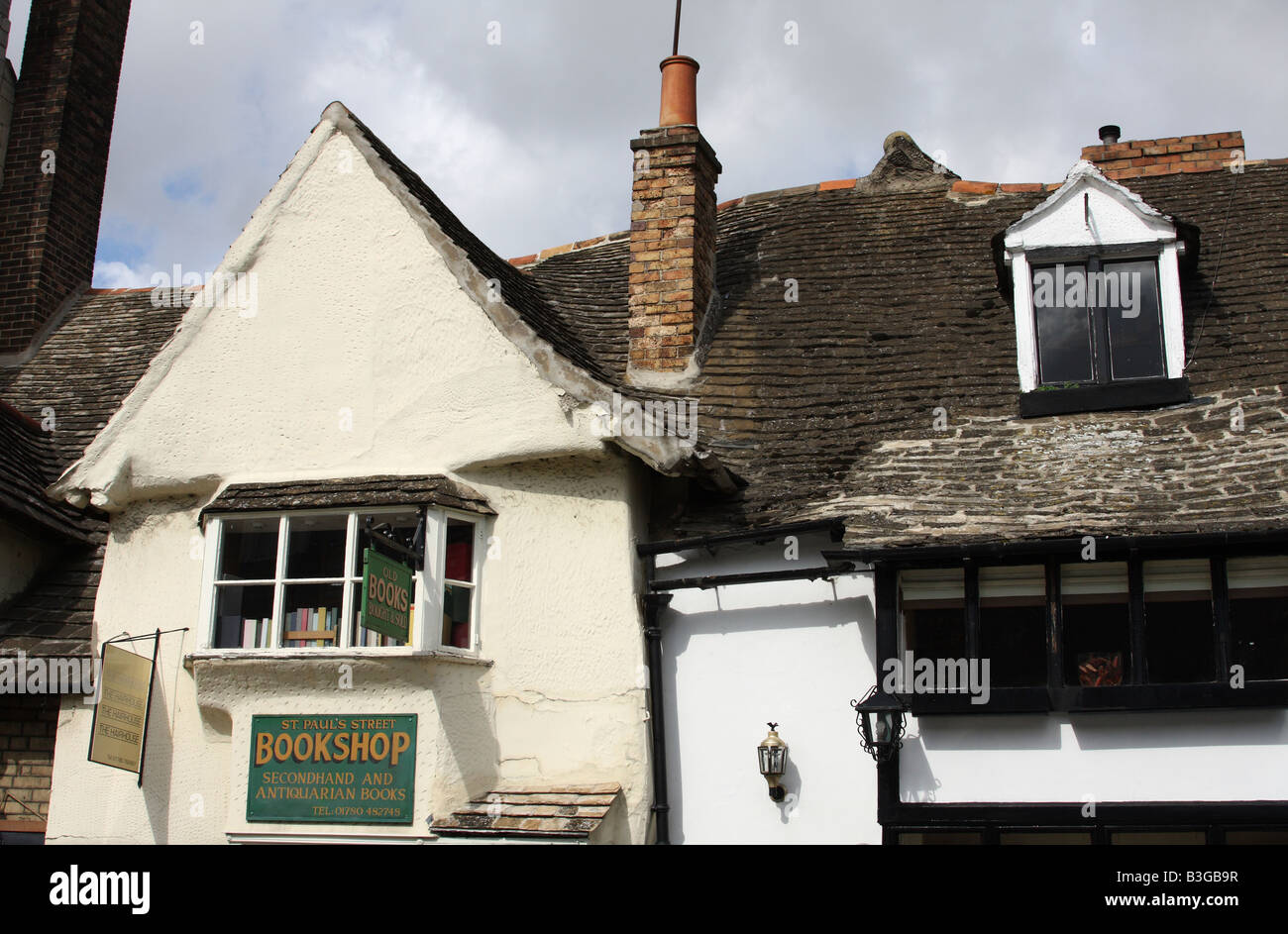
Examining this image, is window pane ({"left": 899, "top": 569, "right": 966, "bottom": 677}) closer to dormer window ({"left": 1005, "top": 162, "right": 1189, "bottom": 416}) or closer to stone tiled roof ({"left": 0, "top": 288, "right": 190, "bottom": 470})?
dormer window ({"left": 1005, "top": 162, "right": 1189, "bottom": 416})

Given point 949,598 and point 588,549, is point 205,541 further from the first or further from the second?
point 949,598

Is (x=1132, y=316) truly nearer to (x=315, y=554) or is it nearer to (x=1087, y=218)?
(x=1087, y=218)

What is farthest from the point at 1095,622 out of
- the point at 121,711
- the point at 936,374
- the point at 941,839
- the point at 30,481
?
the point at 30,481

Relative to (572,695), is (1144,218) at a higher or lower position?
higher

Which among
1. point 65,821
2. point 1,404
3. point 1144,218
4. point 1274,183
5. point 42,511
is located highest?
point 1274,183

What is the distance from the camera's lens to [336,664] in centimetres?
996

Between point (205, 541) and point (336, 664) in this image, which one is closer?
point (336, 664)

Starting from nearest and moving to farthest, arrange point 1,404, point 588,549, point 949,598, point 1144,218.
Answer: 1. point 949,598
2. point 588,549
3. point 1144,218
4. point 1,404

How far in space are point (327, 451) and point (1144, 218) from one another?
7.13 m

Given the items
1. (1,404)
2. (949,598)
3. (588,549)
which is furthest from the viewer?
(1,404)

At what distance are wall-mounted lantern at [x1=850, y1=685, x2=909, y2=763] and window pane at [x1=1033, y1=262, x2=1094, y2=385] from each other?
11.2ft

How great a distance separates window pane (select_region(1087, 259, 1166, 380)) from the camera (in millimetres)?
10867

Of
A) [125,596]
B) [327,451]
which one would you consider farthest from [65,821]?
[327,451]

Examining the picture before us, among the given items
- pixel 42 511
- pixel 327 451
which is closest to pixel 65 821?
pixel 42 511
